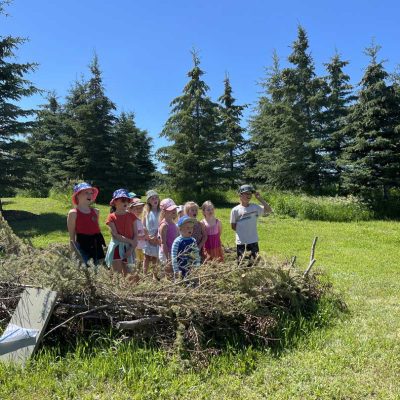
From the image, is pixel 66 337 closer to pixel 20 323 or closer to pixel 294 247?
pixel 20 323

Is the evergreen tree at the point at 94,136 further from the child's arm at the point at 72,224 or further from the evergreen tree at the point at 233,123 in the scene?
the child's arm at the point at 72,224

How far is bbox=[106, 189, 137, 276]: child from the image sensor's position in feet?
18.0

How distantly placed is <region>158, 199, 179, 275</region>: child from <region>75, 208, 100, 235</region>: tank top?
95cm

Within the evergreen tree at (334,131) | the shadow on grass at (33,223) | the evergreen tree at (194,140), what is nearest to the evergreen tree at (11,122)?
the shadow on grass at (33,223)

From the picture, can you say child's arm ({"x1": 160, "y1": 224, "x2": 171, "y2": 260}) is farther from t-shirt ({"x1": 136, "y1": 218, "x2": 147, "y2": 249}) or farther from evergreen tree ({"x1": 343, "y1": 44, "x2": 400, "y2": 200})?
evergreen tree ({"x1": 343, "y1": 44, "x2": 400, "y2": 200})

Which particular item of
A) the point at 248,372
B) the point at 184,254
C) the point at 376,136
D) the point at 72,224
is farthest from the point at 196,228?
the point at 376,136

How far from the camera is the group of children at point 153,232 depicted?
5066 millimetres

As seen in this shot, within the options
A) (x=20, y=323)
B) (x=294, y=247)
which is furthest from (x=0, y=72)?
(x=20, y=323)

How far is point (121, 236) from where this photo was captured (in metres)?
5.43

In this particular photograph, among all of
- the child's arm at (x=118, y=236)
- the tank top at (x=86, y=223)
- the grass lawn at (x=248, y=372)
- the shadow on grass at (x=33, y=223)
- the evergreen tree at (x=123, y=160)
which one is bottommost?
the grass lawn at (x=248, y=372)

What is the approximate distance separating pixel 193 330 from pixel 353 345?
171cm

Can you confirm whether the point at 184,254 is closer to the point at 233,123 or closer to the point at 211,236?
the point at 211,236

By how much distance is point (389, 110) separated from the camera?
18328 mm

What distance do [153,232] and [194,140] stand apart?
16.2m
